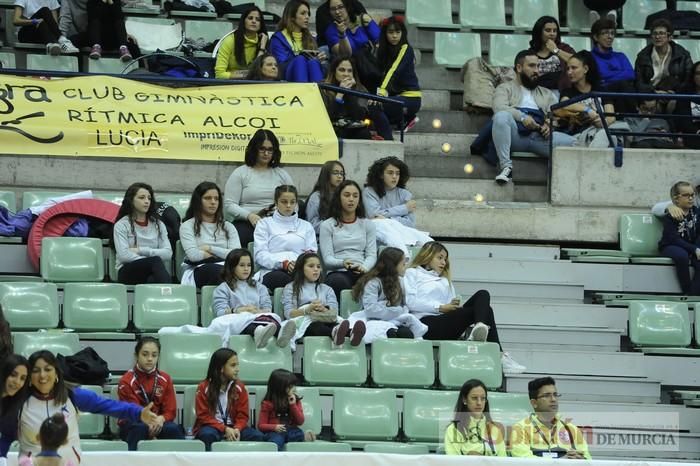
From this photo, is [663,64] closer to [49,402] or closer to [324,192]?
[324,192]

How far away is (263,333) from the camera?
13055 millimetres

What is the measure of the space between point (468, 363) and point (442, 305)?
0.71 metres

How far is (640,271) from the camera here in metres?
15.5

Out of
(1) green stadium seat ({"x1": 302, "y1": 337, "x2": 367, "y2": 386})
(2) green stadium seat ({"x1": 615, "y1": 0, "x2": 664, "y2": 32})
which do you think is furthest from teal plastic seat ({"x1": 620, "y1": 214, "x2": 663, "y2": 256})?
(2) green stadium seat ({"x1": 615, "y1": 0, "x2": 664, "y2": 32})

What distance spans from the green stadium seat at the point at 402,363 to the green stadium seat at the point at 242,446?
171 cm

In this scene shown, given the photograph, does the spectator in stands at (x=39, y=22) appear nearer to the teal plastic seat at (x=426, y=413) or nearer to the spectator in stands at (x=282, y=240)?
the spectator in stands at (x=282, y=240)

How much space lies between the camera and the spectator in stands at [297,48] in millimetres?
16469

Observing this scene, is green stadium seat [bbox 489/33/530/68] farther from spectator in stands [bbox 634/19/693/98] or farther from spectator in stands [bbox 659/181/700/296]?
spectator in stands [bbox 659/181/700/296]

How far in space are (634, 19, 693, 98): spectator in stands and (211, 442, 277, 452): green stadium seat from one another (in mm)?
6967

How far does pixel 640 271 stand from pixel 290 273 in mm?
3340

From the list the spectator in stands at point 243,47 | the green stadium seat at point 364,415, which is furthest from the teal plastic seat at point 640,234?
the green stadium seat at point 364,415

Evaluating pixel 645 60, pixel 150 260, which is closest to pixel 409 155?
pixel 645 60

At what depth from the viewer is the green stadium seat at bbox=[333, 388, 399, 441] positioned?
12.6 meters

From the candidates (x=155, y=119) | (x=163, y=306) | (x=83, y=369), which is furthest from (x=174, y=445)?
(x=155, y=119)
